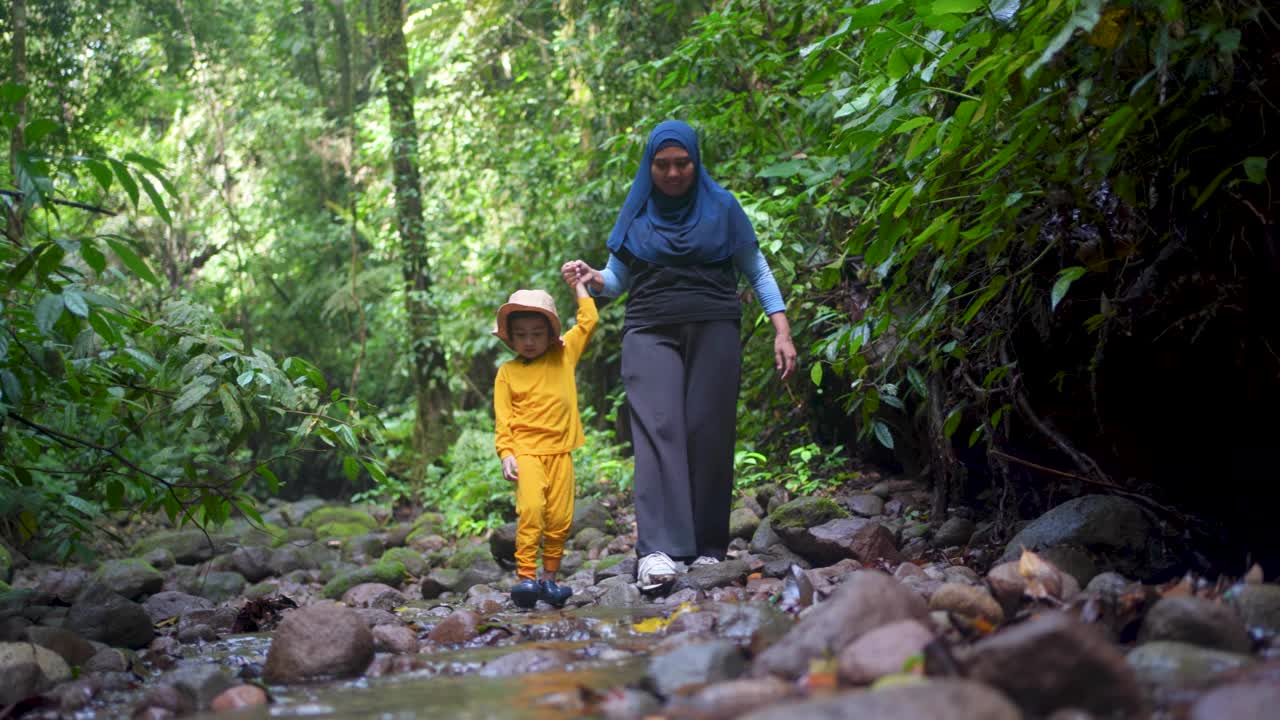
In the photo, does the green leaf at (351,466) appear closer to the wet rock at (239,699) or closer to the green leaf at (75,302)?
the green leaf at (75,302)

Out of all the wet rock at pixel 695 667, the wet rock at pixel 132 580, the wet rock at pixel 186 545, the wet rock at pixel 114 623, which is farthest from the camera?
the wet rock at pixel 186 545

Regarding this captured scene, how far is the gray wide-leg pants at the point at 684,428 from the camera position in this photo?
4684 millimetres

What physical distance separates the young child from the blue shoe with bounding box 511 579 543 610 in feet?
0.66

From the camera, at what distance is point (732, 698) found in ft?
7.22

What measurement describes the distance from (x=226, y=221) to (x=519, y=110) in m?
6.93

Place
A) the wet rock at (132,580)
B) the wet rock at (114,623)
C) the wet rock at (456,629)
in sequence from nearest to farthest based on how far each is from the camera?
the wet rock at (456,629) < the wet rock at (114,623) < the wet rock at (132,580)

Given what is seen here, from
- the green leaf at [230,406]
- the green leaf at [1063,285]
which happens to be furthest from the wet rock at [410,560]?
the green leaf at [1063,285]

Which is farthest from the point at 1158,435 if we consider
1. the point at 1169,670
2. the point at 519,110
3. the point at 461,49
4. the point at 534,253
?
the point at 461,49

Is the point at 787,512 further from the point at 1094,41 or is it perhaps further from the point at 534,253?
the point at 534,253

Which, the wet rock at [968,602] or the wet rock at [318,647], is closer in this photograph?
the wet rock at [968,602]

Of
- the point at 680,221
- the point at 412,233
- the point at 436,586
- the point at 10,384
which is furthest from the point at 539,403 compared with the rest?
the point at 412,233

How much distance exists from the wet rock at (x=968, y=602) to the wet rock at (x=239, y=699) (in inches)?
70.9

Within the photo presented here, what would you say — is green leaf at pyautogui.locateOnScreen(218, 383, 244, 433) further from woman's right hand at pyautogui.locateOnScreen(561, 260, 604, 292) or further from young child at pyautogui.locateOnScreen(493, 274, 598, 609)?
woman's right hand at pyautogui.locateOnScreen(561, 260, 604, 292)

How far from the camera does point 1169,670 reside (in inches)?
87.3
